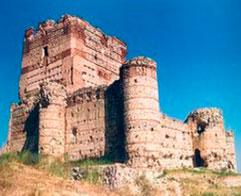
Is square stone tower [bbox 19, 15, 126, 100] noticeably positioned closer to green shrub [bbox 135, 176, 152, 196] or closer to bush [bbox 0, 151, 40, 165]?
bush [bbox 0, 151, 40, 165]

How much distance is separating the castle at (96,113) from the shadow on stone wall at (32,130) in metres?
0.07

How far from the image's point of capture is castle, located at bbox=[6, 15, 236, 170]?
2916cm

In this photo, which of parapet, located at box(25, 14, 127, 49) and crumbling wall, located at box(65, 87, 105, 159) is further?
parapet, located at box(25, 14, 127, 49)

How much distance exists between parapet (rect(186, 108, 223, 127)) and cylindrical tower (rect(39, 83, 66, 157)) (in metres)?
9.17

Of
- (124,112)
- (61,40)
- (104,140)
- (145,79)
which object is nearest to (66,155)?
(104,140)

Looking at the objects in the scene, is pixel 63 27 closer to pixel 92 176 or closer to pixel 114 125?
pixel 114 125

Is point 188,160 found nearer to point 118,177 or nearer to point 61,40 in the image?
point 118,177

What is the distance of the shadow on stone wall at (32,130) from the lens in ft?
109

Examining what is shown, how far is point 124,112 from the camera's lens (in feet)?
96.6

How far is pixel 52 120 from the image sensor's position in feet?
105

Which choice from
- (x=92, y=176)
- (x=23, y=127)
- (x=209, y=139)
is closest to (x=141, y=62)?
(x=92, y=176)

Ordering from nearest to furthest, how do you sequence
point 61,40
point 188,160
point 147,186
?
point 147,186
point 188,160
point 61,40

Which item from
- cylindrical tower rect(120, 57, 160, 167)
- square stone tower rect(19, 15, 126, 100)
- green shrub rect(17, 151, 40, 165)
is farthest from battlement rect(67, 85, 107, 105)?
green shrub rect(17, 151, 40, 165)

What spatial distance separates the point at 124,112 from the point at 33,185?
9.07 m
